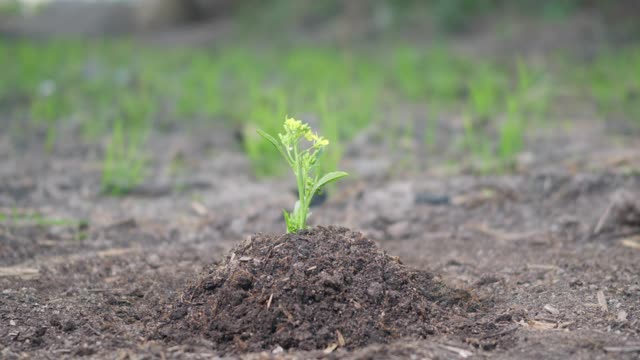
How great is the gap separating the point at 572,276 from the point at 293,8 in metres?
9.32

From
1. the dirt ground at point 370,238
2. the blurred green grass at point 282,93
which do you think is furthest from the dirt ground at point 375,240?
the blurred green grass at point 282,93

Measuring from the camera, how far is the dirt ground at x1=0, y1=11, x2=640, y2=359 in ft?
7.07

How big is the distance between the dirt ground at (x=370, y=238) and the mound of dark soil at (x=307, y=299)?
1.1 inches

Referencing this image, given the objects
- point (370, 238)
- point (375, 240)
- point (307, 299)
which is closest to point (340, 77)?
point (375, 240)

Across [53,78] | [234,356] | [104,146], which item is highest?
[53,78]

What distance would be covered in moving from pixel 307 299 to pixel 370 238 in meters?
0.99

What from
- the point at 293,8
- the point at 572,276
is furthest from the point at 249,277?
the point at 293,8

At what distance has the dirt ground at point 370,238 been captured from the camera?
216cm

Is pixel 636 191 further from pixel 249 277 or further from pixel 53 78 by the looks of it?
pixel 53 78

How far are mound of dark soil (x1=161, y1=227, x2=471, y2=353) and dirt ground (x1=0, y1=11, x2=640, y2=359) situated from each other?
0.03 meters

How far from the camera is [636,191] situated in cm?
368

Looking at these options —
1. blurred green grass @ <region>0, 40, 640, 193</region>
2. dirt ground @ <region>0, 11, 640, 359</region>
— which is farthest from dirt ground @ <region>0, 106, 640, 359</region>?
blurred green grass @ <region>0, 40, 640, 193</region>

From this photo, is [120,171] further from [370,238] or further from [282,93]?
[370,238]

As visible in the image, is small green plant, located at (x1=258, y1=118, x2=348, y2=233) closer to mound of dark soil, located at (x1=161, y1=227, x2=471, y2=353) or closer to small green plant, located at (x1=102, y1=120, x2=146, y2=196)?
mound of dark soil, located at (x1=161, y1=227, x2=471, y2=353)
